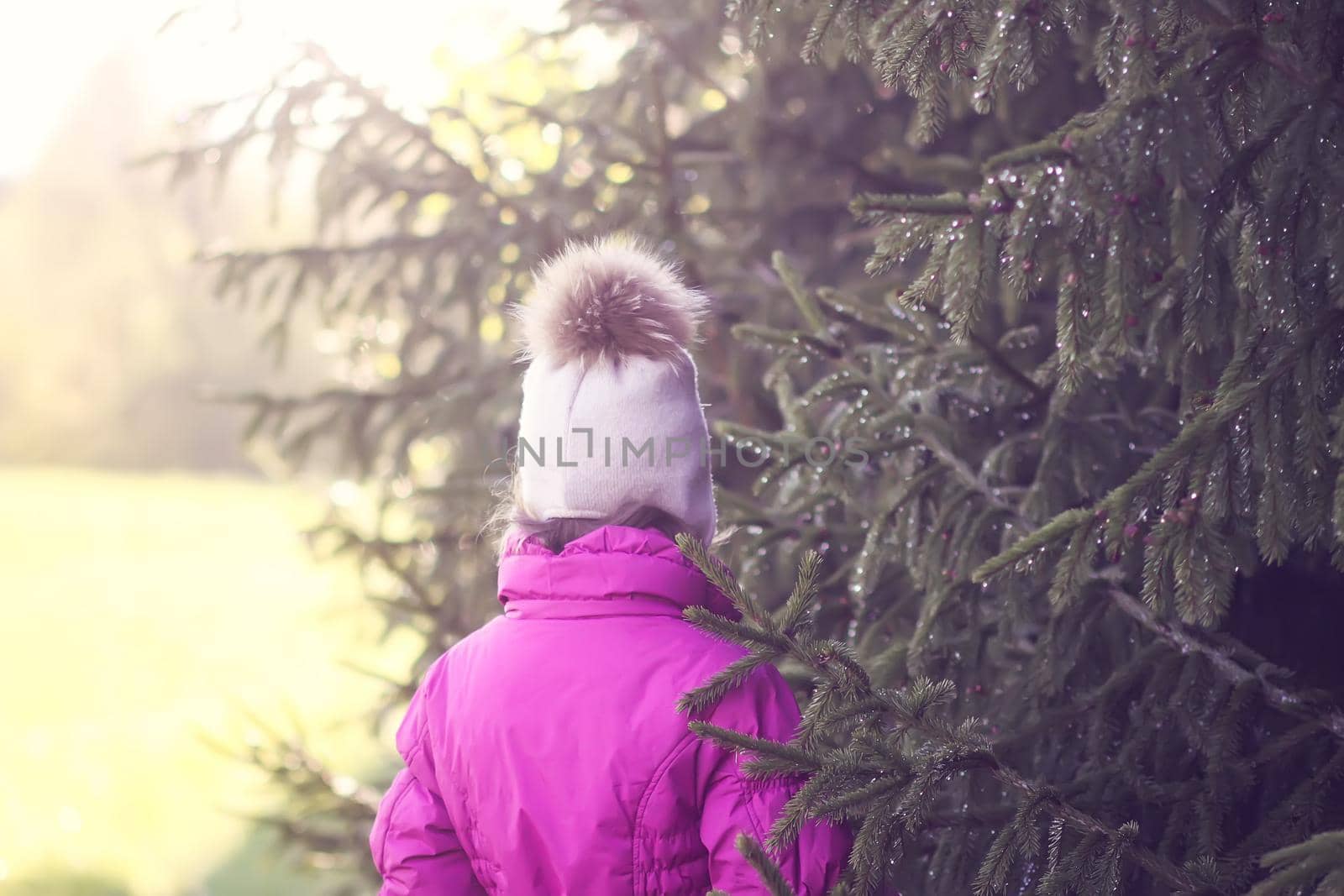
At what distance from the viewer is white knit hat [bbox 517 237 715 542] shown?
180 centimetres

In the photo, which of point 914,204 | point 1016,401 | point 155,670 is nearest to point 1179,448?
point 914,204

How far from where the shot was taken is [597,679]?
1.68m

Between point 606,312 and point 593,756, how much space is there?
74 centimetres

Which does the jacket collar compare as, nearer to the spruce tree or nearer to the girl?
the girl

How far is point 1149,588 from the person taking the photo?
1.56 meters

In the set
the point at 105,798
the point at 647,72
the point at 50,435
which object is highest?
the point at 647,72

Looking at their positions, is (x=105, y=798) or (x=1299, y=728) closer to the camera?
(x=1299, y=728)

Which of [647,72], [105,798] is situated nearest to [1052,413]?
[647,72]

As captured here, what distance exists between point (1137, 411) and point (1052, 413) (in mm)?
299

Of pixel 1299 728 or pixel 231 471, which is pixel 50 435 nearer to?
pixel 231 471

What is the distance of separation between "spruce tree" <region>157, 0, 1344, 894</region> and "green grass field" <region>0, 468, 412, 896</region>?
1.79m

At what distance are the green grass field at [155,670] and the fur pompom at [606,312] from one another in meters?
1.93

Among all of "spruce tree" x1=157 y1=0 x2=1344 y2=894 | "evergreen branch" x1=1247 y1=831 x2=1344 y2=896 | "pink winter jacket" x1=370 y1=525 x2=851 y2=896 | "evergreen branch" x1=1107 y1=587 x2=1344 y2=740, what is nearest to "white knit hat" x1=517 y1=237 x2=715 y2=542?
"pink winter jacket" x1=370 y1=525 x2=851 y2=896

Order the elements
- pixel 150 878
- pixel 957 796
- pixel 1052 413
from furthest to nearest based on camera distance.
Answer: pixel 150 878 → pixel 1052 413 → pixel 957 796
